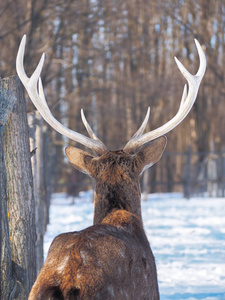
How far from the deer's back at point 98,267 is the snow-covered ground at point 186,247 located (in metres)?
2.72

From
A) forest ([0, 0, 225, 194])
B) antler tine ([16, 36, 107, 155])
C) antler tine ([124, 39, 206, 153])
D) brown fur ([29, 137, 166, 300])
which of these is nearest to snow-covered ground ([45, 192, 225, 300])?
antler tine ([124, 39, 206, 153])

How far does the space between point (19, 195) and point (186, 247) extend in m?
5.38

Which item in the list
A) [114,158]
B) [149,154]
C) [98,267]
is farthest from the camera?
[149,154]

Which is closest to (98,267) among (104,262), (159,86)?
(104,262)

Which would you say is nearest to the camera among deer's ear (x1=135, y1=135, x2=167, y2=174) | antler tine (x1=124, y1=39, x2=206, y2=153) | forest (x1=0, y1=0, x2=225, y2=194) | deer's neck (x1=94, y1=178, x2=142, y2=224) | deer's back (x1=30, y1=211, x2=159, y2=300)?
deer's back (x1=30, y1=211, x2=159, y2=300)

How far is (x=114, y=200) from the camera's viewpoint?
371cm

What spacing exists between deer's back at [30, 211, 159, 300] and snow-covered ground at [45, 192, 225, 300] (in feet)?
8.91

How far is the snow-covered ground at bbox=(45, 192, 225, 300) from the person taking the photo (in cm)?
592

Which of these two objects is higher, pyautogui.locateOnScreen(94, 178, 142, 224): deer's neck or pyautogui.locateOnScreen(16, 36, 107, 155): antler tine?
pyautogui.locateOnScreen(16, 36, 107, 155): antler tine

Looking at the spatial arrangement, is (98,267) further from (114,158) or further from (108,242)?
(114,158)

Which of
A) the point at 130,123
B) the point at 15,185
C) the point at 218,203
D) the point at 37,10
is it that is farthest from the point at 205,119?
the point at 15,185

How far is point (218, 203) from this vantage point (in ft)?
58.9

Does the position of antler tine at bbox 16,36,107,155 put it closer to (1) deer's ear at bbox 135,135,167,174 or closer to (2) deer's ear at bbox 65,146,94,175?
(2) deer's ear at bbox 65,146,94,175

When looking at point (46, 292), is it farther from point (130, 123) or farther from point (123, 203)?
point (130, 123)
